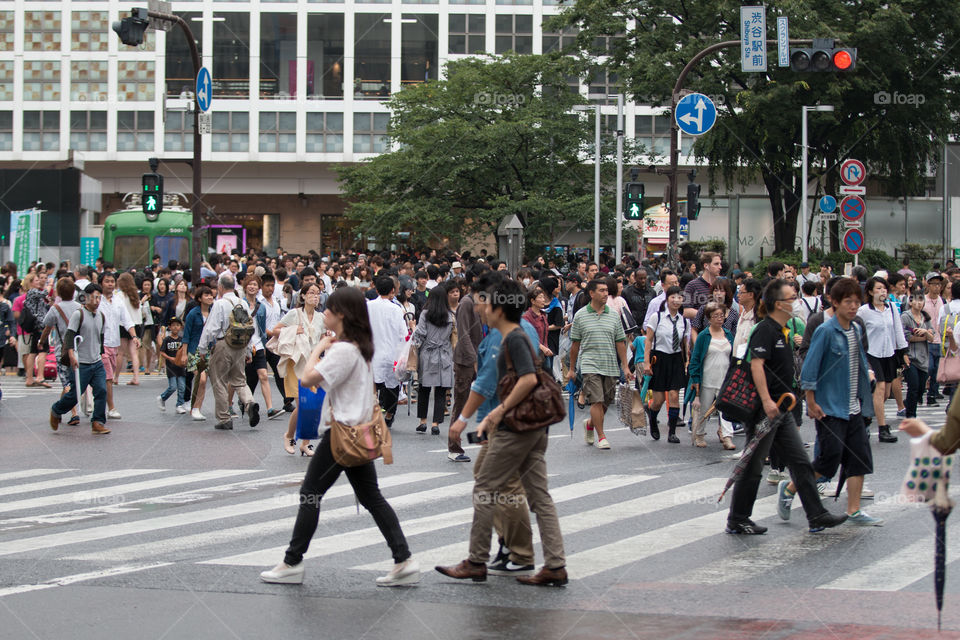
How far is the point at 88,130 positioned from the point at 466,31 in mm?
19813

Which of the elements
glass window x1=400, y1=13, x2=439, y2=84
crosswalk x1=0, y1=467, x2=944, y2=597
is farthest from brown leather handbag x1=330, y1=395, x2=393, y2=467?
glass window x1=400, y1=13, x2=439, y2=84

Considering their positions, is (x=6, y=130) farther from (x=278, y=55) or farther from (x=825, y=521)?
(x=825, y=521)

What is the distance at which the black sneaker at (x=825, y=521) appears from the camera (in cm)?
833

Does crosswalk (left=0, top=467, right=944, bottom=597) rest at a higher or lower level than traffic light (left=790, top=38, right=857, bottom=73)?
lower

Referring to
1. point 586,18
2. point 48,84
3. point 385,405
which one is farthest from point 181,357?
point 48,84

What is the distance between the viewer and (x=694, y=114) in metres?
22.0

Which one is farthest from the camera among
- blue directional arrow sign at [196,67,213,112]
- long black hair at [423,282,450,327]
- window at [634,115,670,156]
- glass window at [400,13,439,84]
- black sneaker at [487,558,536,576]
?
window at [634,115,670,156]

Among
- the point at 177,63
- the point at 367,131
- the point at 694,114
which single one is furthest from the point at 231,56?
the point at 694,114

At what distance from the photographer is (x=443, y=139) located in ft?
132

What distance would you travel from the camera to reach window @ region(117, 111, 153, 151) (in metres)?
59.7

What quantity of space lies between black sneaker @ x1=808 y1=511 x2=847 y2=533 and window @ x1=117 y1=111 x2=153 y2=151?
5566 cm

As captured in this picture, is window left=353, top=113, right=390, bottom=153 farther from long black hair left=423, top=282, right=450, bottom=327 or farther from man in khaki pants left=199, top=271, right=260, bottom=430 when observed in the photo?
long black hair left=423, top=282, right=450, bottom=327

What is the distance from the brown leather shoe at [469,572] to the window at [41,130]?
5791cm

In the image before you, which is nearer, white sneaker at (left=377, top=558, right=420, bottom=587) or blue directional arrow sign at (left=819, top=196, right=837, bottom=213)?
white sneaker at (left=377, top=558, right=420, bottom=587)
